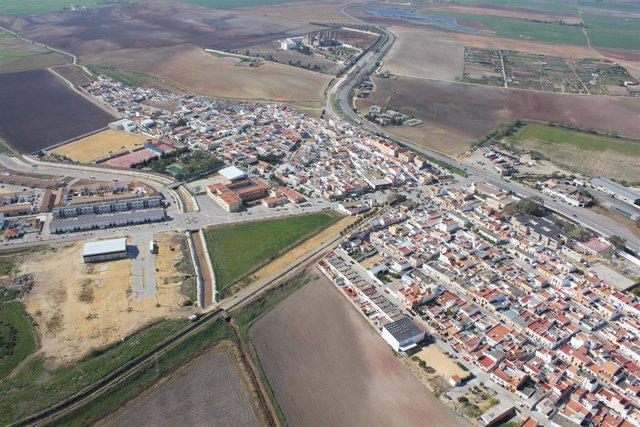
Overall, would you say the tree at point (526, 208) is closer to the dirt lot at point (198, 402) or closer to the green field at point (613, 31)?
the dirt lot at point (198, 402)

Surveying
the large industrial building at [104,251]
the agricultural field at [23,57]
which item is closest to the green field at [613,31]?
the agricultural field at [23,57]

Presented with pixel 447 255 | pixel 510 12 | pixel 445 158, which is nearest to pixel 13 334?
pixel 447 255

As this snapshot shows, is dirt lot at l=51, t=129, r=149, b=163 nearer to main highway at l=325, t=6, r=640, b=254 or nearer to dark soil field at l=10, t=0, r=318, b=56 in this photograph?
main highway at l=325, t=6, r=640, b=254

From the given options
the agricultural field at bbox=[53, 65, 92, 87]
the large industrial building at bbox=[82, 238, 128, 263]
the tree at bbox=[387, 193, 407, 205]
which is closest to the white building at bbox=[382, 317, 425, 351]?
the tree at bbox=[387, 193, 407, 205]

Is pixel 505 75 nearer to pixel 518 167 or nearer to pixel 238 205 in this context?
pixel 518 167

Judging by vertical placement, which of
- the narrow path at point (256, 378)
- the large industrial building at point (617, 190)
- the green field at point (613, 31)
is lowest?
the narrow path at point (256, 378)
